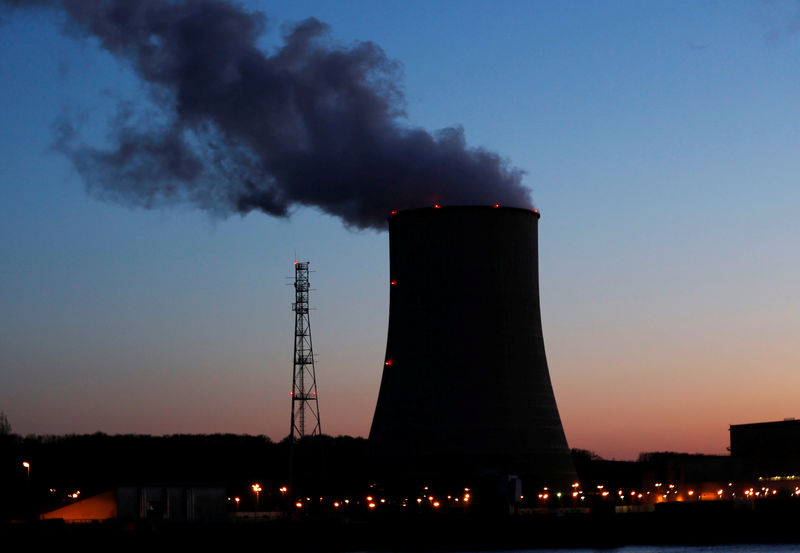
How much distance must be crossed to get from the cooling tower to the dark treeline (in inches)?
239

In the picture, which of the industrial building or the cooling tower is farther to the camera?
the industrial building

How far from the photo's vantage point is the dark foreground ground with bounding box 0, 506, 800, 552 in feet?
86.2

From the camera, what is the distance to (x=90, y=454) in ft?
186

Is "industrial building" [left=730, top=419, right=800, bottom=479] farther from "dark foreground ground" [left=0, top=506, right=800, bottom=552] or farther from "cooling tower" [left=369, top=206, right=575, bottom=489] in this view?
"cooling tower" [left=369, top=206, right=575, bottom=489]

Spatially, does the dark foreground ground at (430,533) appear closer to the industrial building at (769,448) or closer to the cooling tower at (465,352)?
the cooling tower at (465,352)

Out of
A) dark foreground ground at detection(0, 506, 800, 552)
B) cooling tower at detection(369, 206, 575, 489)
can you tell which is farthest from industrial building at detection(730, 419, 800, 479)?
cooling tower at detection(369, 206, 575, 489)

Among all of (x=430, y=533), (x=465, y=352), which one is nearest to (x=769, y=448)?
(x=430, y=533)

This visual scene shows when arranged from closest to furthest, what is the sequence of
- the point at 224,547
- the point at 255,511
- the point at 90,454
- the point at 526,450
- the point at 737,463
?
the point at 224,547
the point at 526,450
the point at 255,511
the point at 737,463
the point at 90,454

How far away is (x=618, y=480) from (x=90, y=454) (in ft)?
94.1

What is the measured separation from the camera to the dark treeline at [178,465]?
1570 inches

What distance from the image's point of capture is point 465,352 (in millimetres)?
29656

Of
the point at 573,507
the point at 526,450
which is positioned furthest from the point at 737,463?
the point at 526,450

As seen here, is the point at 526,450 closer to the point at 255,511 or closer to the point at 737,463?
the point at 255,511

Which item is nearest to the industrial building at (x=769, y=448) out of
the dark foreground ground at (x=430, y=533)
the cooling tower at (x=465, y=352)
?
the dark foreground ground at (x=430, y=533)
